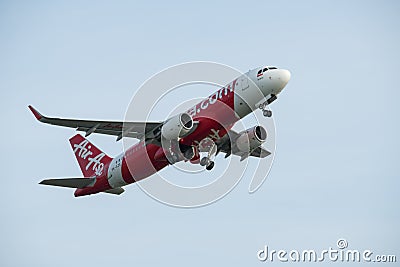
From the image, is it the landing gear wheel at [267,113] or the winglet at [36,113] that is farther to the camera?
the winglet at [36,113]

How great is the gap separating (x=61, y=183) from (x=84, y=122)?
326 inches

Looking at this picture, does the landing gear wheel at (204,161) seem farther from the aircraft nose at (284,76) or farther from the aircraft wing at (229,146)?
the aircraft nose at (284,76)

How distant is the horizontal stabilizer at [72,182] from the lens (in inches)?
2667

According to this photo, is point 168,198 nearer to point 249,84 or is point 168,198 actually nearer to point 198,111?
point 198,111

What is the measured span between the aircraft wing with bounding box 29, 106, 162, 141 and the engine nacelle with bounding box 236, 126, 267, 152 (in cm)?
772

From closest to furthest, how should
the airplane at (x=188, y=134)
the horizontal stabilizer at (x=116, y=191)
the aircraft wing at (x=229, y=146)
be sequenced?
the airplane at (x=188, y=134), the aircraft wing at (x=229, y=146), the horizontal stabilizer at (x=116, y=191)

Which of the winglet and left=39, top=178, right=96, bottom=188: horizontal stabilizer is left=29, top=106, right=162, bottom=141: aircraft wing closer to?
the winglet

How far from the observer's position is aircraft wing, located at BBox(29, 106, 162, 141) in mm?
62403

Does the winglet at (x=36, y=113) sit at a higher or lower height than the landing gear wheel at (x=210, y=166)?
lower

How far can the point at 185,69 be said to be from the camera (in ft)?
195

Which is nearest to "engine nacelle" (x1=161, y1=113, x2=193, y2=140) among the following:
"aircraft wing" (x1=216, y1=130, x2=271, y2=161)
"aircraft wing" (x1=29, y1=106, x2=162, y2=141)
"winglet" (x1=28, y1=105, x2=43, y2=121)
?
"aircraft wing" (x1=29, y1=106, x2=162, y2=141)

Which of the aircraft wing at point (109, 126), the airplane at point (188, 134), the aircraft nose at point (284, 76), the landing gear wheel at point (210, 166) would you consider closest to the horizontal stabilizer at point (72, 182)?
the airplane at point (188, 134)

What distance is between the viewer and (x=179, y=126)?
60.2m

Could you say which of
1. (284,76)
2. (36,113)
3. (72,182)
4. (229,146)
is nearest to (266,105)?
(284,76)
